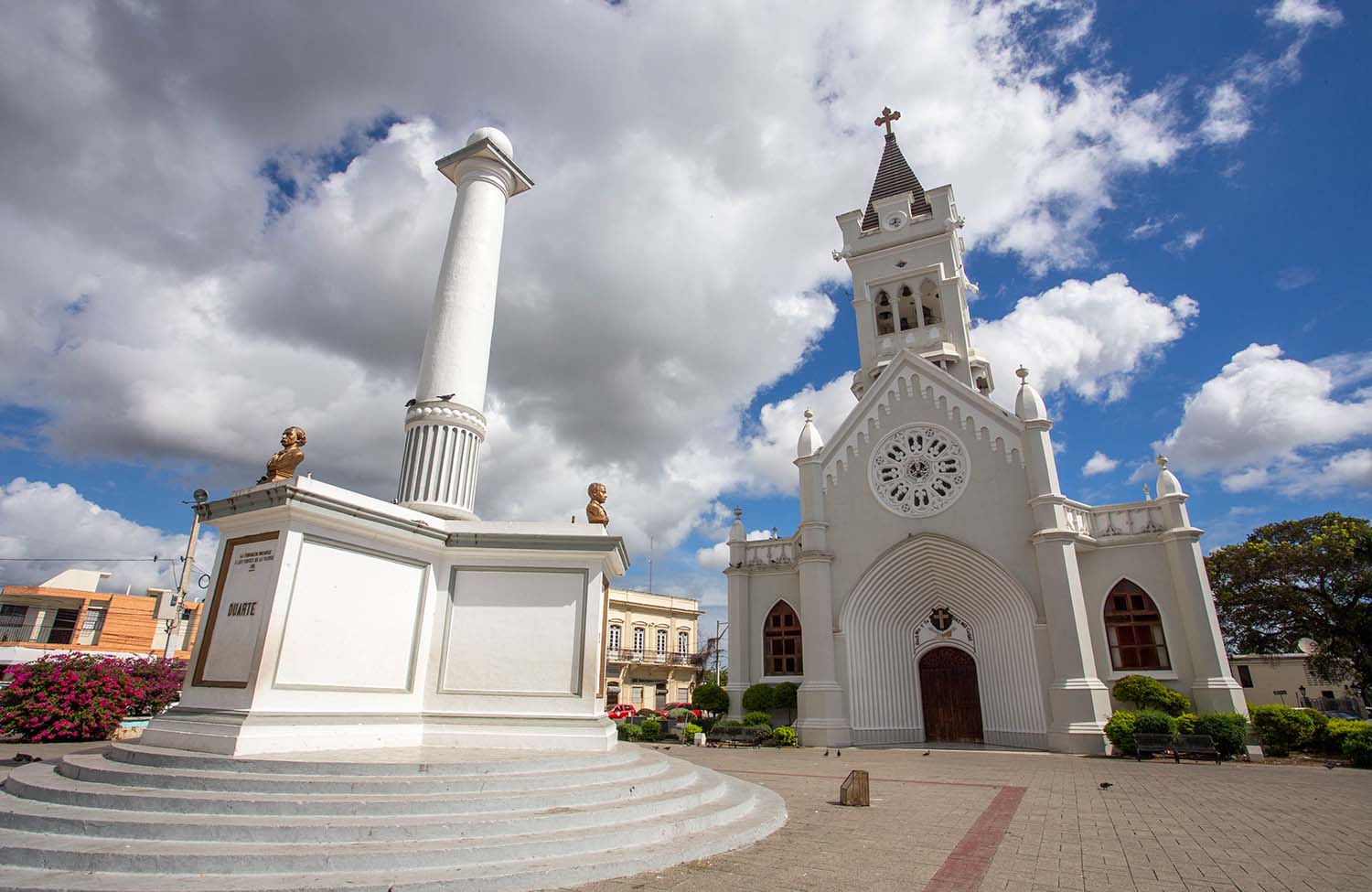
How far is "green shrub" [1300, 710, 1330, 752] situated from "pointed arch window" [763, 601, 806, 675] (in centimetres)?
1338

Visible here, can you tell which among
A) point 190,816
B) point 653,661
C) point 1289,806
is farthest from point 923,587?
point 653,661

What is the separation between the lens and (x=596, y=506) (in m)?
9.33

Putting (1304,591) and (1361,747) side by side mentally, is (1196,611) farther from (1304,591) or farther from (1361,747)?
(1304,591)

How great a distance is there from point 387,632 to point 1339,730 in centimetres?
2043

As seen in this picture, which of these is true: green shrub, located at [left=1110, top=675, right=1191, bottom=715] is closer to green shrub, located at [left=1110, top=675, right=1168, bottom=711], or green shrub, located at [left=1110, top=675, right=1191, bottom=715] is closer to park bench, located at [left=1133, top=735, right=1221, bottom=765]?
green shrub, located at [left=1110, top=675, right=1168, bottom=711]

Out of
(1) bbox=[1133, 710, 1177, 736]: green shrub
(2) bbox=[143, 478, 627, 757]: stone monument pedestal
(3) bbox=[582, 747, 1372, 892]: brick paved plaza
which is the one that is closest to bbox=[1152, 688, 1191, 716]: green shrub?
(1) bbox=[1133, 710, 1177, 736]: green shrub

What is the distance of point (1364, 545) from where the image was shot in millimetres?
25984

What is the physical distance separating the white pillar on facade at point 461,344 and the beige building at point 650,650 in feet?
103

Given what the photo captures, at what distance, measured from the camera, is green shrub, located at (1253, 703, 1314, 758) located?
1678 cm

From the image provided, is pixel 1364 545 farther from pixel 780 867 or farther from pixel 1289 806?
pixel 780 867

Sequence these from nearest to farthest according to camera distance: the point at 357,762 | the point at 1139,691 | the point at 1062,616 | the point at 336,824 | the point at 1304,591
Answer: the point at 336,824 → the point at 357,762 → the point at 1139,691 → the point at 1062,616 → the point at 1304,591

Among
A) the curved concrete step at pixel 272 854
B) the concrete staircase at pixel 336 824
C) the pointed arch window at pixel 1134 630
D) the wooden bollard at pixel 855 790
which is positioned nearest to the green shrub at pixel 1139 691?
the pointed arch window at pixel 1134 630

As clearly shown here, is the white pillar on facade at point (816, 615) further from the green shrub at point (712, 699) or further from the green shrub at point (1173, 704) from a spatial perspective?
the green shrub at point (1173, 704)

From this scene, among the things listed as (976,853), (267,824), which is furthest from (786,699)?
(267,824)
